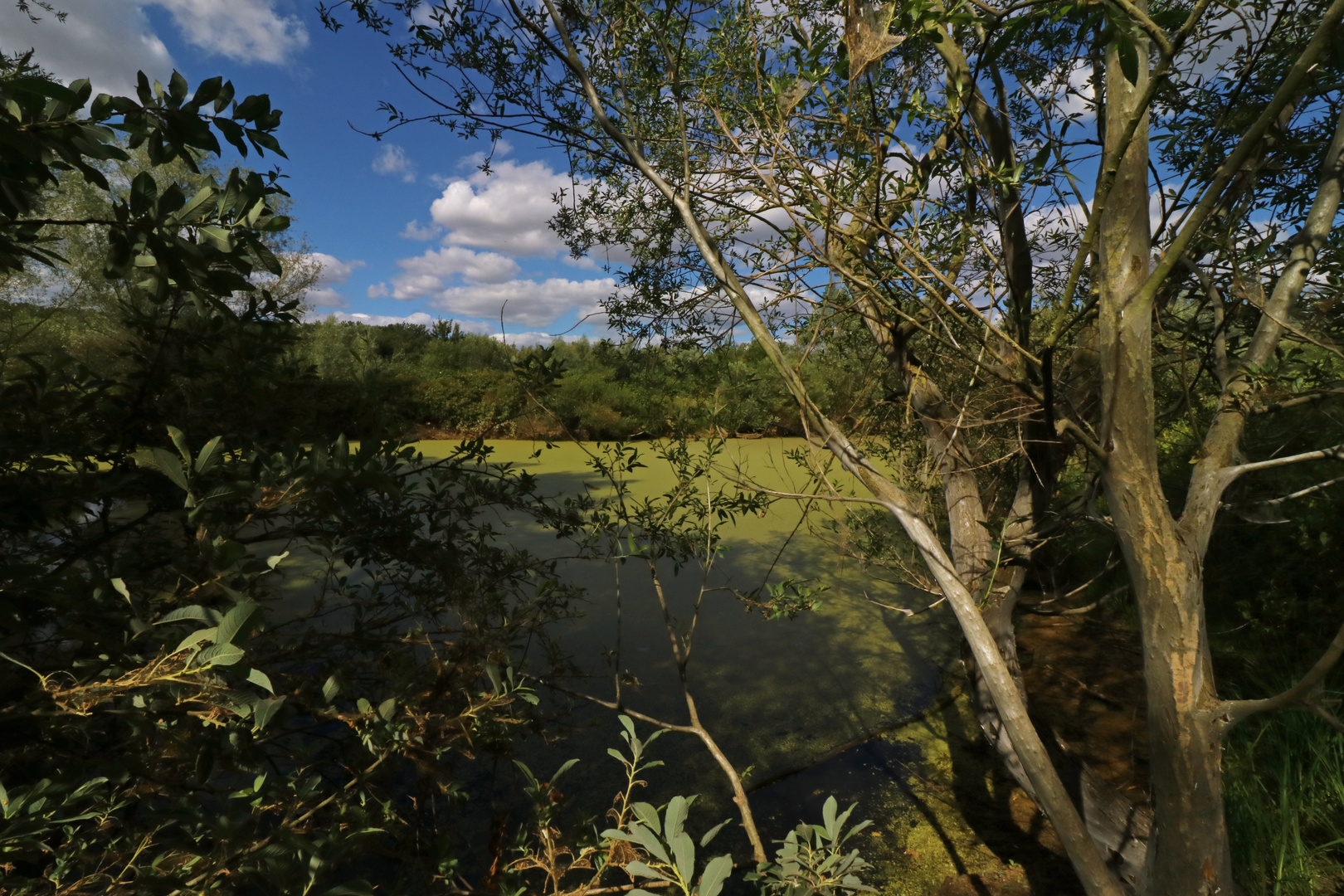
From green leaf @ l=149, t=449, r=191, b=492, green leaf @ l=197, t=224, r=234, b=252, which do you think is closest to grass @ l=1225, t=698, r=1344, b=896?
green leaf @ l=149, t=449, r=191, b=492

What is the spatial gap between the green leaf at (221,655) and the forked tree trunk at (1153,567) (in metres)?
1.41

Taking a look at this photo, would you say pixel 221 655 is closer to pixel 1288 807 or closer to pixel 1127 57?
pixel 1127 57

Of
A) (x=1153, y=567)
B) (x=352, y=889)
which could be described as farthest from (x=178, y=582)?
(x=1153, y=567)

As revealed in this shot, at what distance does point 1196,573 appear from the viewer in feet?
4.10

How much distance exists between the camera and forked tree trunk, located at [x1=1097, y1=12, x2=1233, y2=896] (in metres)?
1.20

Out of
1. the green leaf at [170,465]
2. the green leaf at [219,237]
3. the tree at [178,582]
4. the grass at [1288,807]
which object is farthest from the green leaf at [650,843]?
the grass at [1288,807]

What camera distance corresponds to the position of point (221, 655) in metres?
0.61

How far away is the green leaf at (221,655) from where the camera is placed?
605 millimetres

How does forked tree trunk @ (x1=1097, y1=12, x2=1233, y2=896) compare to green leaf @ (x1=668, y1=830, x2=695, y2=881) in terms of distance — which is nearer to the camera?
green leaf @ (x1=668, y1=830, x2=695, y2=881)

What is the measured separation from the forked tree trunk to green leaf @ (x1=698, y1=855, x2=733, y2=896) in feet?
3.45

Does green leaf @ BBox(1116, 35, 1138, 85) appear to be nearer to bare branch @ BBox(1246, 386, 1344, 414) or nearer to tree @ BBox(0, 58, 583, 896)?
bare branch @ BBox(1246, 386, 1344, 414)

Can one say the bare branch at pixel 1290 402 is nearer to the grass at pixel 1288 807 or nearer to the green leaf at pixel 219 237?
the grass at pixel 1288 807

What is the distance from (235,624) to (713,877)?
51cm

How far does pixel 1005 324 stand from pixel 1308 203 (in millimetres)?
1136
